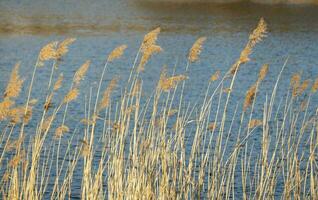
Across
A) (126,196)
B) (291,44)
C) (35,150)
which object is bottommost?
(291,44)

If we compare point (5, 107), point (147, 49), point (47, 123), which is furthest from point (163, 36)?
point (5, 107)

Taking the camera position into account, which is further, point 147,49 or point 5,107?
point 147,49

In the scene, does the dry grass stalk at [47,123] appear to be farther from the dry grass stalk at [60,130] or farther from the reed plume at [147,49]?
the reed plume at [147,49]

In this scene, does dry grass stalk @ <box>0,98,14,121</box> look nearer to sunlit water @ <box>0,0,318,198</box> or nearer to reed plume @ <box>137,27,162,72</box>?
reed plume @ <box>137,27,162,72</box>

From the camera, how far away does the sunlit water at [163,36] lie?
1969cm

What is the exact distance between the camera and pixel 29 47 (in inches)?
938

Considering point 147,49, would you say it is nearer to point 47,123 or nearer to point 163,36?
point 47,123

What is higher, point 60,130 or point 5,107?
point 5,107

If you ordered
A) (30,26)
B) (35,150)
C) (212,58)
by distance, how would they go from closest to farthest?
(35,150) → (212,58) → (30,26)

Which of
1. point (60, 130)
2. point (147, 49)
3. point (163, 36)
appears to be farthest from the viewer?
point (163, 36)

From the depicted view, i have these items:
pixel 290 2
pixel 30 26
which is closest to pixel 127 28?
pixel 30 26

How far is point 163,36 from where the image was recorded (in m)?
27.7

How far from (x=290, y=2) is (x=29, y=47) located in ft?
55.0

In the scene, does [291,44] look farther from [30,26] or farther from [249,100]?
[249,100]
